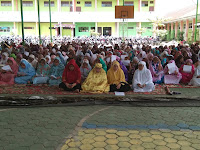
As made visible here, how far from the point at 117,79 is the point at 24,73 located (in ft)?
8.65

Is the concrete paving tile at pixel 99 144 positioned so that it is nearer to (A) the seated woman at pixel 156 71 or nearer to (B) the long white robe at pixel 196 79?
(A) the seated woman at pixel 156 71

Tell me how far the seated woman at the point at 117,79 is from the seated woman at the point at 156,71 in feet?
3.87

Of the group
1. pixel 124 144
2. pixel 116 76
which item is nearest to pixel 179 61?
pixel 116 76

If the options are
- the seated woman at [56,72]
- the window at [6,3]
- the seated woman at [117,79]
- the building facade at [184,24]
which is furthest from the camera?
the window at [6,3]

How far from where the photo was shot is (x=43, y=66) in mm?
6473

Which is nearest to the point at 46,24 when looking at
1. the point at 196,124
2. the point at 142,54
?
the point at 142,54

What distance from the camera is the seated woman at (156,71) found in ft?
21.1

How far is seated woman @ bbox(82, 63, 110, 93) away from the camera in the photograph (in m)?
5.48

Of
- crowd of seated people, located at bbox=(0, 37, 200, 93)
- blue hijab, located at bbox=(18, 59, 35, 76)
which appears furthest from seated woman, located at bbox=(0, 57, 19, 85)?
blue hijab, located at bbox=(18, 59, 35, 76)

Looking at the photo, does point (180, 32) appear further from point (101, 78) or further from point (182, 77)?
point (101, 78)

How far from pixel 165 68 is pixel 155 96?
1.75m

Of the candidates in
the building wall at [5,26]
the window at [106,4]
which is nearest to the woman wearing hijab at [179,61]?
the window at [106,4]

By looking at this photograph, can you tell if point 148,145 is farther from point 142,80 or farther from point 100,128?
point 142,80

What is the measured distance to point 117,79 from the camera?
5.72 m
